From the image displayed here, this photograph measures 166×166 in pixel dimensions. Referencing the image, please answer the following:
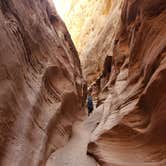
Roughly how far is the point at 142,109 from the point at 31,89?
6.68 ft

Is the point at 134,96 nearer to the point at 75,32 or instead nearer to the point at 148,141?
the point at 148,141

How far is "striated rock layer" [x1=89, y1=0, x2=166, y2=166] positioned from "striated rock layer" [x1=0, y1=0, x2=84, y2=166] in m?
1.01

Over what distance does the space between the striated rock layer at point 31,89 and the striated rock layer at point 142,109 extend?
1014 mm

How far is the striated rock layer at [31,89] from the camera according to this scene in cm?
402

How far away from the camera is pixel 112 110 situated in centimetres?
621

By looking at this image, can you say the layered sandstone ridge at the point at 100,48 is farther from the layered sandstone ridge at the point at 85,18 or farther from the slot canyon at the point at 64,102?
the slot canyon at the point at 64,102

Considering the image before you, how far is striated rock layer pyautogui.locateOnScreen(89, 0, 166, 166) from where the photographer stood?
429 cm

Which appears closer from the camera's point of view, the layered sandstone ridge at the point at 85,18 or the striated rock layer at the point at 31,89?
the striated rock layer at the point at 31,89

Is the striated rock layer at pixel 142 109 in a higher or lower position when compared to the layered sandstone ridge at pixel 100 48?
higher

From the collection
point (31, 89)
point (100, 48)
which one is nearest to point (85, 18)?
point (100, 48)

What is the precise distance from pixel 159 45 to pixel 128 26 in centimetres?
341

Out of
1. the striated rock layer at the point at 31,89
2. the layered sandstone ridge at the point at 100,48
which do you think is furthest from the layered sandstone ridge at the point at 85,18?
the striated rock layer at the point at 31,89

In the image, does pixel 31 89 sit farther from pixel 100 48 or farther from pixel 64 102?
pixel 100 48

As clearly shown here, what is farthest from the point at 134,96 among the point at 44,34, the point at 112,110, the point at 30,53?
the point at 44,34
